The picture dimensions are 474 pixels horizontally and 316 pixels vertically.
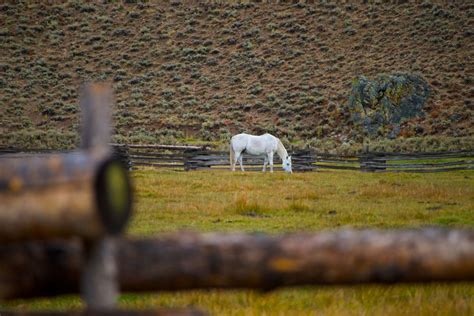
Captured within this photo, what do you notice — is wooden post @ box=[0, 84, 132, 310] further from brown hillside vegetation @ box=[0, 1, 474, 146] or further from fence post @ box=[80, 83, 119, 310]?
brown hillside vegetation @ box=[0, 1, 474, 146]

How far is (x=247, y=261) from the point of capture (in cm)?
237

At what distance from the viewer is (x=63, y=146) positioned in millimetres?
37312

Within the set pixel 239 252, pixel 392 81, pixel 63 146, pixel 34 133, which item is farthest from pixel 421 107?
pixel 239 252

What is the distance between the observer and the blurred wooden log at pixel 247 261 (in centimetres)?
237

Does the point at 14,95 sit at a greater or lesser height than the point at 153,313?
greater

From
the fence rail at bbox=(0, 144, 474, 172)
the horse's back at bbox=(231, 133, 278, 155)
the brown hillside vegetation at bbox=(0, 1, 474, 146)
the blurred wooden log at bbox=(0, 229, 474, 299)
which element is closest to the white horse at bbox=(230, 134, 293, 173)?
the horse's back at bbox=(231, 133, 278, 155)

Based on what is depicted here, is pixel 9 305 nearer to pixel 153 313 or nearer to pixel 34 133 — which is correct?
pixel 153 313

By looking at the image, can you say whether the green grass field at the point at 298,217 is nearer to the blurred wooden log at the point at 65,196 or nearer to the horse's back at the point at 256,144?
the blurred wooden log at the point at 65,196

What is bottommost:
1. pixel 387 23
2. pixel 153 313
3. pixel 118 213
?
pixel 153 313

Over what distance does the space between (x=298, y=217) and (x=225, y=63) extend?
4337 centimetres

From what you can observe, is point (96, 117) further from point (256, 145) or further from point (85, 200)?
point (256, 145)

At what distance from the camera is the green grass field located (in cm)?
464

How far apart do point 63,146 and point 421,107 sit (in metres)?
22.0

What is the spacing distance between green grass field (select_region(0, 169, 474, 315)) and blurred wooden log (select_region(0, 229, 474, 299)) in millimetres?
1868
